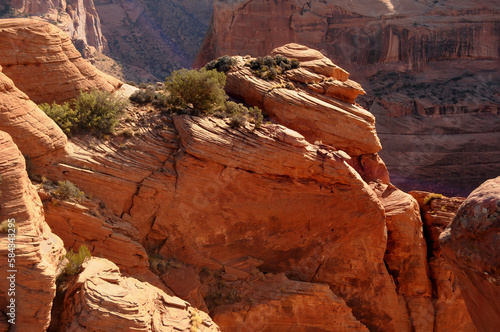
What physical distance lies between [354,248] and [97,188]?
10.9 metres

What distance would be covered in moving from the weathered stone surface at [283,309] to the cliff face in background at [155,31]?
66.9m

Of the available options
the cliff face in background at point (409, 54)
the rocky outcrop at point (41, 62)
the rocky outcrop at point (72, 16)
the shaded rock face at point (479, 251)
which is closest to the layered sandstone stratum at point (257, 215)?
the rocky outcrop at point (41, 62)

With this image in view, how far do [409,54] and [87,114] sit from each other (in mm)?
45430

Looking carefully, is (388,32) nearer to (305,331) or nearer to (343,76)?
(343,76)

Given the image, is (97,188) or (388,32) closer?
(97,188)

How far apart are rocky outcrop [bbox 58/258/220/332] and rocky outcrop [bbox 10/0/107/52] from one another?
5577cm

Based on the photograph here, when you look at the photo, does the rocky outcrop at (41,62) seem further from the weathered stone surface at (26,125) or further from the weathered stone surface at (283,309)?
the weathered stone surface at (283,309)

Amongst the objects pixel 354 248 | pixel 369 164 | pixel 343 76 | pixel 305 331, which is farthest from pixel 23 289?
pixel 343 76

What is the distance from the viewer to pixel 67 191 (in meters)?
17.2

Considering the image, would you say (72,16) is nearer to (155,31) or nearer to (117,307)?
(155,31)

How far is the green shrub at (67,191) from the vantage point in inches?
675

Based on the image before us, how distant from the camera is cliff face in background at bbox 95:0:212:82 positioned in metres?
85.3

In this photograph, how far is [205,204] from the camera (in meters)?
19.9

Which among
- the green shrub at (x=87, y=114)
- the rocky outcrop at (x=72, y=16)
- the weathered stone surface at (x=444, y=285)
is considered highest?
the green shrub at (x=87, y=114)
